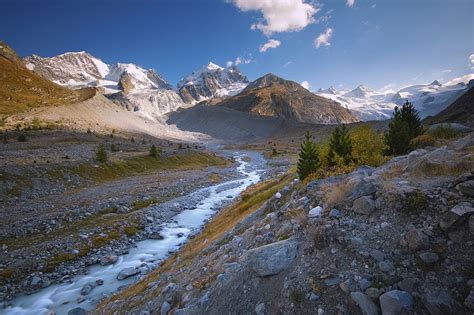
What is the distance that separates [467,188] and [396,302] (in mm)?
4250

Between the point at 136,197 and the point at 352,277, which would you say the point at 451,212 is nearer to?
the point at 352,277

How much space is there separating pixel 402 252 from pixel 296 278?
10.0 feet

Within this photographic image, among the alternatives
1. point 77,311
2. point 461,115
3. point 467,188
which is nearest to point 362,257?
point 467,188

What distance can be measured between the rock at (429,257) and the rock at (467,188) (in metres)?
2.40

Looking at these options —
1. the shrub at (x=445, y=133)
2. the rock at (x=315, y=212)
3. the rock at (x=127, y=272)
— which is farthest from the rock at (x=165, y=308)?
the shrub at (x=445, y=133)

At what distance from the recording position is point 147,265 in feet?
73.1

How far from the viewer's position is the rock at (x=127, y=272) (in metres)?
20.4

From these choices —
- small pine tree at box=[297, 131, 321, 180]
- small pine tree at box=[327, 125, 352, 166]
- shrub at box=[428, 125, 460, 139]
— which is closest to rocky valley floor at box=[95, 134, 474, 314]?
small pine tree at box=[327, 125, 352, 166]

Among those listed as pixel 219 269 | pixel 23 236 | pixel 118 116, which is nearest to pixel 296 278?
pixel 219 269

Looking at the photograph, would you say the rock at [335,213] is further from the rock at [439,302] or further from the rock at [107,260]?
the rock at [107,260]

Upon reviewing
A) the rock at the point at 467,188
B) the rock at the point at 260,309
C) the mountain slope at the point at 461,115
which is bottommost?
the rock at the point at 260,309

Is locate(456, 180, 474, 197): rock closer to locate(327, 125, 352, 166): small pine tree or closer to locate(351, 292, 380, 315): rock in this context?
locate(351, 292, 380, 315): rock

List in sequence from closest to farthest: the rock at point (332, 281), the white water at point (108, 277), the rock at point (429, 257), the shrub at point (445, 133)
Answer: the rock at point (429, 257)
the rock at point (332, 281)
the white water at point (108, 277)
the shrub at point (445, 133)

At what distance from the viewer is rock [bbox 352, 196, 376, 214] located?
9125 millimetres
